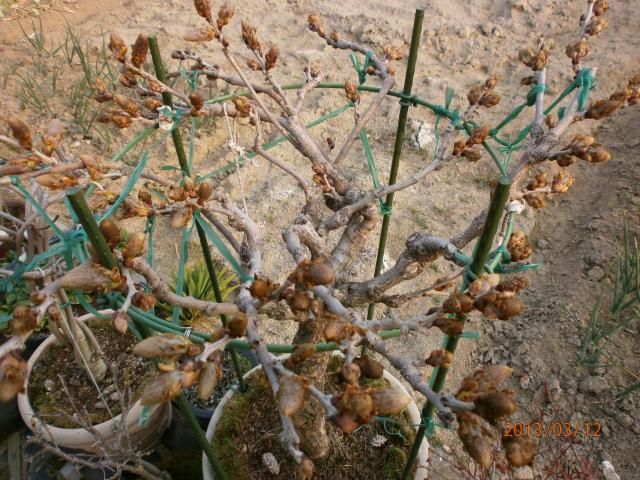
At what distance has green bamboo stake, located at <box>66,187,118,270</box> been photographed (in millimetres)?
644

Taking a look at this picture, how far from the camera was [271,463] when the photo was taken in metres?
1.46

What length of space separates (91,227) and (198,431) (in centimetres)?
64

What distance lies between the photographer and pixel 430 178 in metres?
3.34

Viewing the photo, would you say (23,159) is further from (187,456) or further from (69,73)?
(69,73)

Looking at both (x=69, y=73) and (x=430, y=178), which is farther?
(x=69, y=73)

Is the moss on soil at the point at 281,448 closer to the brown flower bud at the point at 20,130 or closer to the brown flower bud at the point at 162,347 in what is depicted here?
the brown flower bud at the point at 162,347

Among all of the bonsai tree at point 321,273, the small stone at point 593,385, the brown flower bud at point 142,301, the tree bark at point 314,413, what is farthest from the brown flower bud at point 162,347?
the small stone at point 593,385

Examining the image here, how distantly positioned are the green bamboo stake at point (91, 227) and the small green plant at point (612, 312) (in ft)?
5.98

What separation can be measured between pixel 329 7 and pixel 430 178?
262 cm

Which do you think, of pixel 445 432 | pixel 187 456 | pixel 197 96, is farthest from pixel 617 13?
pixel 187 456

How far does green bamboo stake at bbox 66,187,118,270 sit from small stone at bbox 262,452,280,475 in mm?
978

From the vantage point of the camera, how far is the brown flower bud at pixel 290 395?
23.7 inches

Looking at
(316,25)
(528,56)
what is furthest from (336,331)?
(316,25)

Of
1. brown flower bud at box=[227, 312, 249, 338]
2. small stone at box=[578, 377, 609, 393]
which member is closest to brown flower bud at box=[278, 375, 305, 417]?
brown flower bud at box=[227, 312, 249, 338]
